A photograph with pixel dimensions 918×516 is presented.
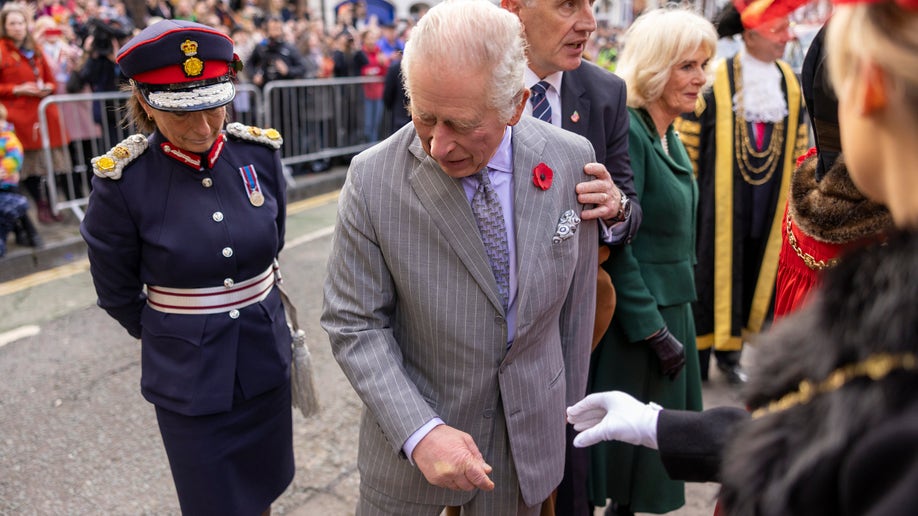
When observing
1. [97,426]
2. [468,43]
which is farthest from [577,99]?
[97,426]

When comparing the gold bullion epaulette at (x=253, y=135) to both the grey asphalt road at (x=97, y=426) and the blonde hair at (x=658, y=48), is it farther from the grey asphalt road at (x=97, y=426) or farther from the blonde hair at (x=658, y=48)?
the grey asphalt road at (x=97, y=426)

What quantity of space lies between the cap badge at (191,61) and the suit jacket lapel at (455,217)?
3.22ft

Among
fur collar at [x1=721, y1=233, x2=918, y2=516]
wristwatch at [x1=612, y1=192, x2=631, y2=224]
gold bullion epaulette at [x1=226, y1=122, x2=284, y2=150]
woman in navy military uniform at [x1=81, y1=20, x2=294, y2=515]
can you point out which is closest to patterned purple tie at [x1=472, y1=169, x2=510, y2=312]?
wristwatch at [x1=612, y1=192, x2=631, y2=224]

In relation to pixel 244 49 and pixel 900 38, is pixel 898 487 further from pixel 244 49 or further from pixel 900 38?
pixel 244 49

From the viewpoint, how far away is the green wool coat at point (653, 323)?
273 centimetres

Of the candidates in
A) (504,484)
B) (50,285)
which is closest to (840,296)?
(504,484)

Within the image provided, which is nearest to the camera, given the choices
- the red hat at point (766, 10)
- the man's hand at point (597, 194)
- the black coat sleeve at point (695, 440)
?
the red hat at point (766, 10)

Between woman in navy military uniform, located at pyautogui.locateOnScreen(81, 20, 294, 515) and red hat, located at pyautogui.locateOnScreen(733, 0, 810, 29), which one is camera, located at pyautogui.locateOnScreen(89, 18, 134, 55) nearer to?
woman in navy military uniform, located at pyautogui.locateOnScreen(81, 20, 294, 515)

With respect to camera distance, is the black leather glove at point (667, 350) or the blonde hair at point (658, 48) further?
the blonde hair at point (658, 48)

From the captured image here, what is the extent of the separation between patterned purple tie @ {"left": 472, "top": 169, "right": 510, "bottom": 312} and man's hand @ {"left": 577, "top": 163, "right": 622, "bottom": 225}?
10.9 inches

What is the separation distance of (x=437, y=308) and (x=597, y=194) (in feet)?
1.80

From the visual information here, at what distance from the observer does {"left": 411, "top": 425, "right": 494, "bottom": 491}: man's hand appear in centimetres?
163

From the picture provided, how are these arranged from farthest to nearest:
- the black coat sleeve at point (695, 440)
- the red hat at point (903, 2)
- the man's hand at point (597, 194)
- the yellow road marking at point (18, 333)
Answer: the yellow road marking at point (18, 333) → the man's hand at point (597, 194) → the black coat sleeve at point (695, 440) → the red hat at point (903, 2)

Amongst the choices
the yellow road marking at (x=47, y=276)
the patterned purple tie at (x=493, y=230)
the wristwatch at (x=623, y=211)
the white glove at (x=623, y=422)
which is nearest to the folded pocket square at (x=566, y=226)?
the patterned purple tie at (x=493, y=230)
